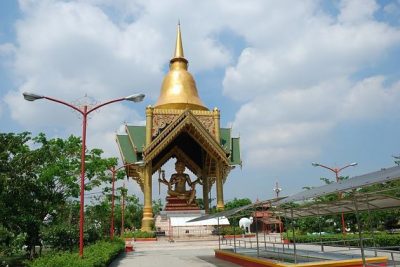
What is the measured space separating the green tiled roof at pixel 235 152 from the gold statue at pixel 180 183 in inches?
158

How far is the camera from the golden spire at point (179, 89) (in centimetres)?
3909

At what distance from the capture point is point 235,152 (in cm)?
3966

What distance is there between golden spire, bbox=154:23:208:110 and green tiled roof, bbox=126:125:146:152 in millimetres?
2930

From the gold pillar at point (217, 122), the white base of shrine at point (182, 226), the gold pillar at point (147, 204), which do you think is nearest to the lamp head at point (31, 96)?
the white base of shrine at point (182, 226)

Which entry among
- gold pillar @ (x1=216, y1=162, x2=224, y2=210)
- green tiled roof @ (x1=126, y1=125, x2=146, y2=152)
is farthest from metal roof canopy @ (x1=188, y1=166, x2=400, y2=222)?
green tiled roof @ (x1=126, y1=125, x2=146, y2=152)

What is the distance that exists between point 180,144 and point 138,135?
4.59 m

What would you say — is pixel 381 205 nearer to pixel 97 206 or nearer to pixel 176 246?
pixel 176 246

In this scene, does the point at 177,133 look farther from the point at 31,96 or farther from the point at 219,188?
the point at 31,96

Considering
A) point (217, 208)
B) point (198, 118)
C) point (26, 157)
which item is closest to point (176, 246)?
point (217, 208)

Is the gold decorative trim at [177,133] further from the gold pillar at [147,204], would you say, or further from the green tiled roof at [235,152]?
the green tiled roof at [235,152]

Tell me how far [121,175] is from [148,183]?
6824mm

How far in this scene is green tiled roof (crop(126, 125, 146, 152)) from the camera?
120 feet

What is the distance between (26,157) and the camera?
22094 mm

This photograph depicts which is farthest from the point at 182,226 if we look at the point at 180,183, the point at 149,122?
the point at 149,122
